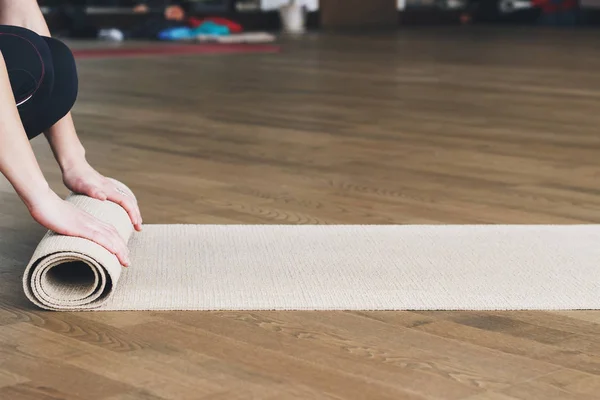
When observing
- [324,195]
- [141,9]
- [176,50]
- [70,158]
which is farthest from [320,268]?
[141,9]

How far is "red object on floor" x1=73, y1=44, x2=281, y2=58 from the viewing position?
631 cm

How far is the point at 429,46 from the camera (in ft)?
24.7

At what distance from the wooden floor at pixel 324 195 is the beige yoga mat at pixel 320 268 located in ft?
0.13

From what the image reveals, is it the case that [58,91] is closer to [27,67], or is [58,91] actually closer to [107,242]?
[27,67]

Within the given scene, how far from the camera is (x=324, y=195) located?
2164 mm

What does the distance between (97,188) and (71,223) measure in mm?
238

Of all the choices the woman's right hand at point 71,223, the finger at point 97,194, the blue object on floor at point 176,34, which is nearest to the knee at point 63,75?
the finger at point 97,194

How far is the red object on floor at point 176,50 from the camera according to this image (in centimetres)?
631

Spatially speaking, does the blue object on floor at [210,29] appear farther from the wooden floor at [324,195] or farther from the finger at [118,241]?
the finger at [118,241]

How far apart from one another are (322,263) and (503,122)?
1978 mm

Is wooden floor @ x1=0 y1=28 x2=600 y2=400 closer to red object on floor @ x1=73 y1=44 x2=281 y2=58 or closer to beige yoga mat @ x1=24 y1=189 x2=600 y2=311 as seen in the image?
beige yoga mat @ x1=24 y1=189 x2=600 y2=311

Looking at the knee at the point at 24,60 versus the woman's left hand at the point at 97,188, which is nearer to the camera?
the knee at the point at 24,60

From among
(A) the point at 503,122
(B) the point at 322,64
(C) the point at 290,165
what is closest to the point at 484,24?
(B) the point at 322,64

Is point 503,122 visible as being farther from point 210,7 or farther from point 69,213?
point 210,7
